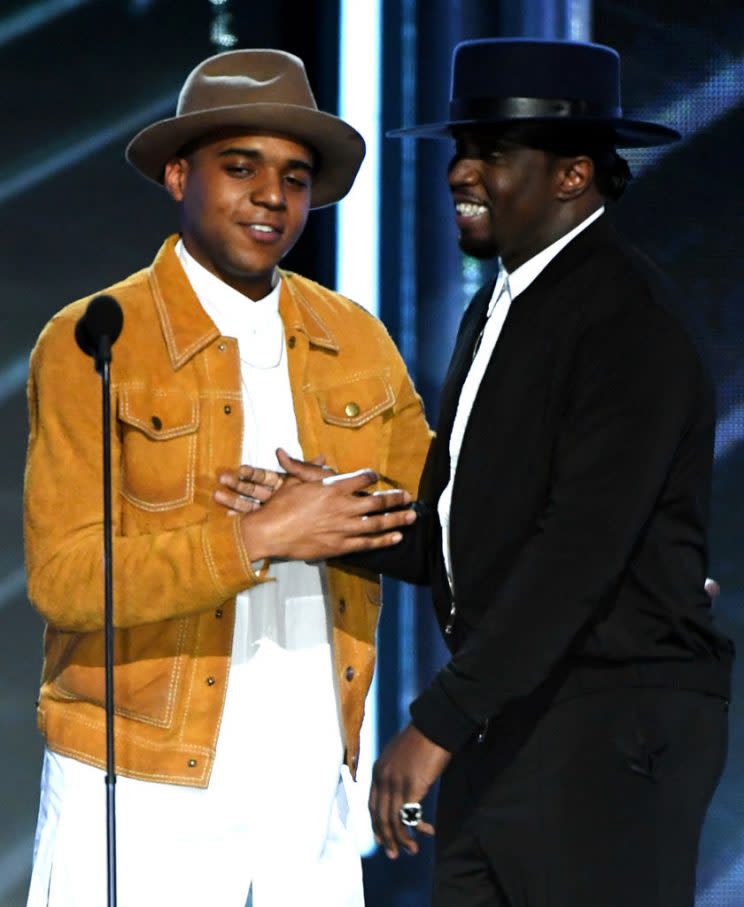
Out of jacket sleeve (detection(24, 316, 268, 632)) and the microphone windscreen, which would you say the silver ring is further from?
the microphone windscreen

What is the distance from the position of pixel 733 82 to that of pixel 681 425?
1.86 metres

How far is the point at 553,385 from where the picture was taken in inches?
97.3

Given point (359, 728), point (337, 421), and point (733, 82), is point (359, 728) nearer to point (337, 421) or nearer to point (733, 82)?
point (337, 421)

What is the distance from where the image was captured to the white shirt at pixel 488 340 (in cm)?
263

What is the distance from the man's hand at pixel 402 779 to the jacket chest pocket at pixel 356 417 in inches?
30.4

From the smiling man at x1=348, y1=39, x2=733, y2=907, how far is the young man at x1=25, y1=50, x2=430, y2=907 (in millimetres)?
347

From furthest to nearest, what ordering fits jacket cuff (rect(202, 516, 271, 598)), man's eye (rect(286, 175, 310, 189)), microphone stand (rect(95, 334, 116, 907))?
1. man's eye (rect(286, 175, 310, 189))
2. jacket cuff (rect(202, 516, 271, 598))
3. microphone stand (rect(95, 334, 116, 907))

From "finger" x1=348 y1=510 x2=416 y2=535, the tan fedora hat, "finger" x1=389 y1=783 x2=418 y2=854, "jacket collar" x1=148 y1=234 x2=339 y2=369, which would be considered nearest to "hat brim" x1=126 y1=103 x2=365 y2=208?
the tan fedora hat

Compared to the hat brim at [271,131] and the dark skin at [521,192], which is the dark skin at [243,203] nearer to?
the hat brim at [271,131]

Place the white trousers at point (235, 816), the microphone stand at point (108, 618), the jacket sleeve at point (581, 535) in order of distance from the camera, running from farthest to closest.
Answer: the white trousers at point (235, 816)
the microphone stand at point (108, 618)
the jacket sleeve at point (581, 535)

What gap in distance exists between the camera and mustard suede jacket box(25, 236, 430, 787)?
9.11 feet

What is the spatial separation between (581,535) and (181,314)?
0.95 metres

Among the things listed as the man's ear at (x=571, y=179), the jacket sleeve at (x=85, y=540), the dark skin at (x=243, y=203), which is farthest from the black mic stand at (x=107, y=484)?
the man's ear at (x=571, y=179)

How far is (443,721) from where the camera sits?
93.6 inches
